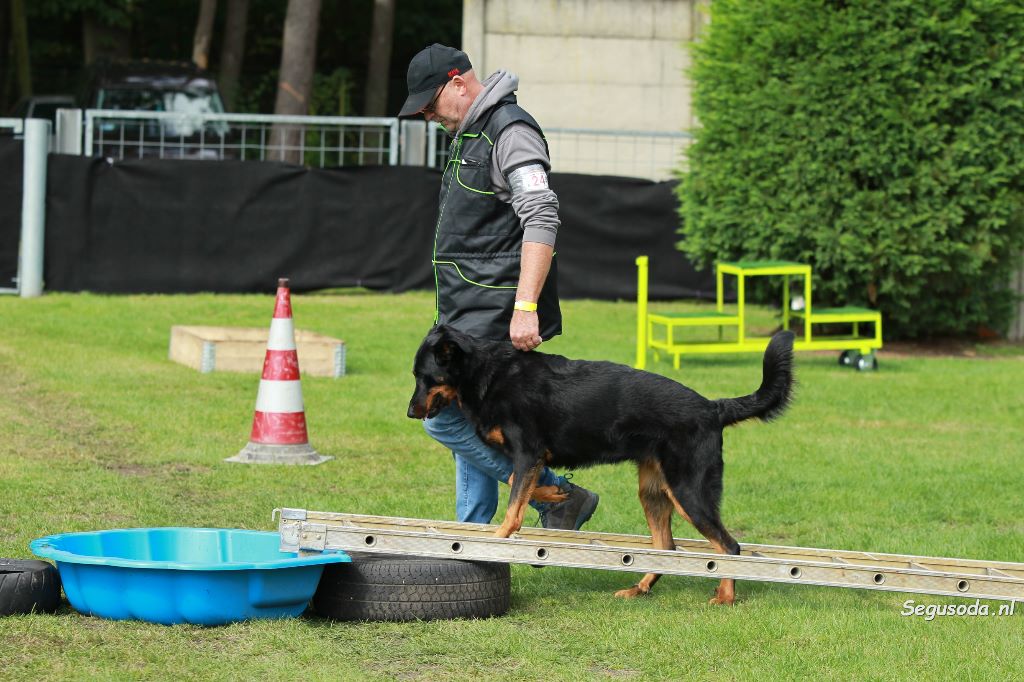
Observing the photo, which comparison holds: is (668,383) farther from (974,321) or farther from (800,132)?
(974,321)

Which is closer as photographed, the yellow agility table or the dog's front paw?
the dog's front paw

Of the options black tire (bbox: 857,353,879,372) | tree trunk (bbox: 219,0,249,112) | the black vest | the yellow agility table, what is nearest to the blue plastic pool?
the black vest

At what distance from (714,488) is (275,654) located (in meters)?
1.79

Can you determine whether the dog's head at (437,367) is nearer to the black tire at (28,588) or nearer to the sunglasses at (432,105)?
the sunglasses at (432,105)

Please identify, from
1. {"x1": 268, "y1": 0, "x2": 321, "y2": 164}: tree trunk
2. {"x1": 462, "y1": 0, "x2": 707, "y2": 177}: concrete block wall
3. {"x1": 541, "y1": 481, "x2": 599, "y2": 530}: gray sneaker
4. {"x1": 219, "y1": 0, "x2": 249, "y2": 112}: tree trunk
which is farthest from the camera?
{"x1": 219, "y1": 0, "x2": 249, "y2": 112}: tree trunk

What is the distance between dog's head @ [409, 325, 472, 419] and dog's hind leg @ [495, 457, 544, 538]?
0.38m

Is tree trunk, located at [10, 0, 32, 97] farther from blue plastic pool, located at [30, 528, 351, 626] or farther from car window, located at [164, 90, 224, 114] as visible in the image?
blue plastic pool, located at [30, 528, 351, 626]

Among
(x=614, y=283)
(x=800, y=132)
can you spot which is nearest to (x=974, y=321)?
(x=800, y=132)

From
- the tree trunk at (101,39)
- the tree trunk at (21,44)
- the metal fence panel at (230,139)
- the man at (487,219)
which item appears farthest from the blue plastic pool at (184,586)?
the tree trunk at (21,44)

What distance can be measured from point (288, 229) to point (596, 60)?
5.63 meters

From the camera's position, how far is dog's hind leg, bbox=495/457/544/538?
→ 213 inches

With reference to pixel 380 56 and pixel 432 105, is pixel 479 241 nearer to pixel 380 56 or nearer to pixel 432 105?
pixel 432 105

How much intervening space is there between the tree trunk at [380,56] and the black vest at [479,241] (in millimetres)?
25173

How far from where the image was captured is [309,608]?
5465 mm
